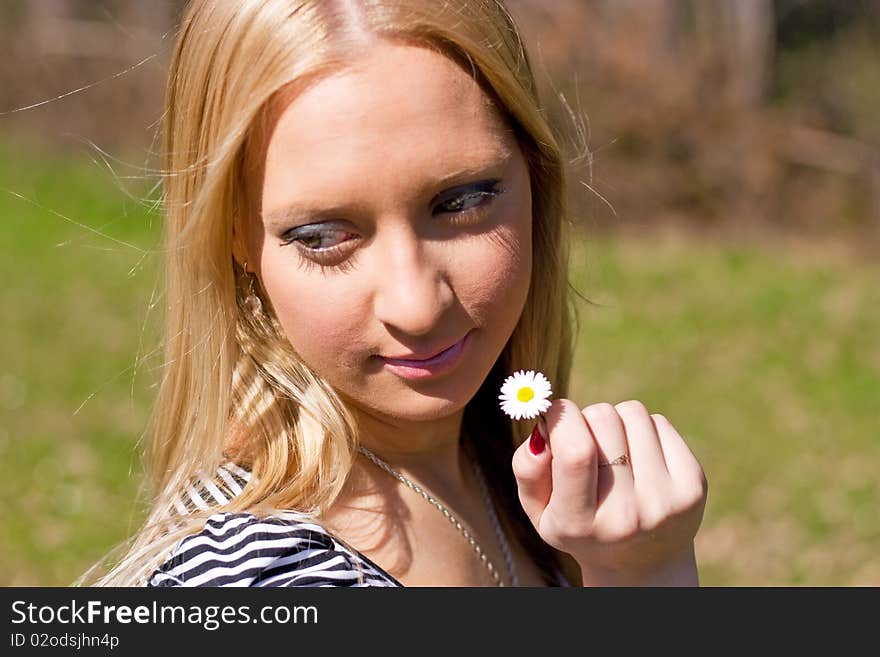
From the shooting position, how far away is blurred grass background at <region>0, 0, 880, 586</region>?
544cm

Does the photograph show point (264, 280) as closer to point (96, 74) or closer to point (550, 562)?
point (550, 562)

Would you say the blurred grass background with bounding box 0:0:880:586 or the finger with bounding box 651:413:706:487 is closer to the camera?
the finger with bounding box 651:413:706:487

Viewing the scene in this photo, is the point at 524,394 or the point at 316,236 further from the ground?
the point at 316,236

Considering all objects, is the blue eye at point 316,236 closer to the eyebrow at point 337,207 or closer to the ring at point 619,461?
the eyebrow at point 337,207

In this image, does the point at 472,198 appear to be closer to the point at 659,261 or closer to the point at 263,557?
the point at 263,557

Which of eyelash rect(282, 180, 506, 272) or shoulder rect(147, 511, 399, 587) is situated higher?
eyelash rect(282, 180, 506, 272)

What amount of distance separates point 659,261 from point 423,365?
7.93 metres

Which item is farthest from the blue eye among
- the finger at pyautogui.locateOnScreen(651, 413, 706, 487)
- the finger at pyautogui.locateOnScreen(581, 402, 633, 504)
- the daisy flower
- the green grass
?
the green grass

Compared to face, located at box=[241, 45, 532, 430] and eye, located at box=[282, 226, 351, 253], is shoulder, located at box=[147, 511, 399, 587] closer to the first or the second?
face, located at box=[241, 45, 532, 430]

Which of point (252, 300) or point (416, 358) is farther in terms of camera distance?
point (252, 300)

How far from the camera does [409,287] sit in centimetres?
192

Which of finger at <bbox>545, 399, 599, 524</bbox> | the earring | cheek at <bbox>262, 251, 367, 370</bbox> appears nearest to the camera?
finger at <bbox>545, 399, 599, 524</bbox>

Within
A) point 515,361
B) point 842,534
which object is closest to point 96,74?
point 842,534

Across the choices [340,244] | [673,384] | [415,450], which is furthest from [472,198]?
[673,384]
